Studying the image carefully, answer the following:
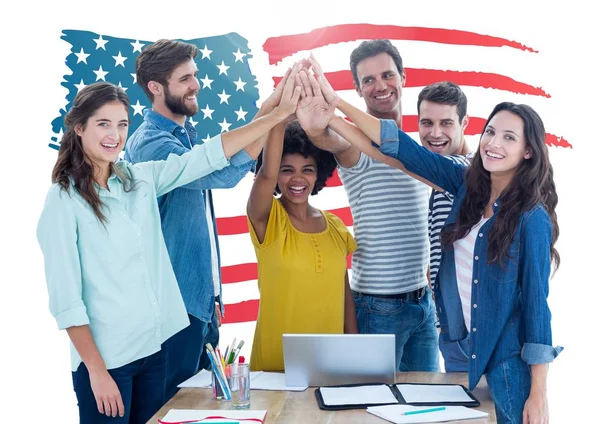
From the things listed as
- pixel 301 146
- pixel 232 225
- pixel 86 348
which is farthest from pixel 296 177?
pixel 232 225

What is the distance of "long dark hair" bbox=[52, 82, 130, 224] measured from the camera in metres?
1.99

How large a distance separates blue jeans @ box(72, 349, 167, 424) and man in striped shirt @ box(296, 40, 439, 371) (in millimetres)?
839

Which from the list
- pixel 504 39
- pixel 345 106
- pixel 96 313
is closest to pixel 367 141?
pixel 345 106

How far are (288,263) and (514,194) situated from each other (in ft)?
2.64

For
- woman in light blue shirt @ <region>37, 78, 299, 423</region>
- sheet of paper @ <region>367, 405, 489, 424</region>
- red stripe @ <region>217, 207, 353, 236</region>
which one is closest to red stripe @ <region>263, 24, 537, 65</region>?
red stripe @ <region>217, 207, 353, 236</region>

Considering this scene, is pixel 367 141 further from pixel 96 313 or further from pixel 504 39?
pixel 504 39

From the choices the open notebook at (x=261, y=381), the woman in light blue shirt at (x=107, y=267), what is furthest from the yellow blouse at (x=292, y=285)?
the woman in light blue shirt at (x=107, y=267)

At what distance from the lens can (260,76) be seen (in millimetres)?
3846

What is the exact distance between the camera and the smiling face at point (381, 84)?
9.37 feet

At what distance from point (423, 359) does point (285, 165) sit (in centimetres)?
95

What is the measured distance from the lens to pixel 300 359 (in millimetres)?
2055

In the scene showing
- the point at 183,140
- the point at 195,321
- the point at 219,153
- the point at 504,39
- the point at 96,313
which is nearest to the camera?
the point at 96,313

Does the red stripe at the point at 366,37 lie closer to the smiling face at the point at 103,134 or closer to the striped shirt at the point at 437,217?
the striped shirt at the point at 437,217

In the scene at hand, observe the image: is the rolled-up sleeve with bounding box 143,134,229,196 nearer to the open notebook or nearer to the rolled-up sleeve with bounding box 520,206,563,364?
the open notebook
